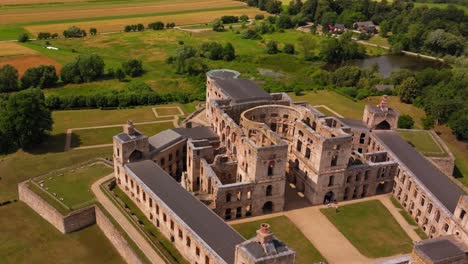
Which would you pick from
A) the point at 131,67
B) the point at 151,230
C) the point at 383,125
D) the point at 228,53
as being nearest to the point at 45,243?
the point at 151,230

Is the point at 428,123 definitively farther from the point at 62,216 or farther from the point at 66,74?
the point at 66,74

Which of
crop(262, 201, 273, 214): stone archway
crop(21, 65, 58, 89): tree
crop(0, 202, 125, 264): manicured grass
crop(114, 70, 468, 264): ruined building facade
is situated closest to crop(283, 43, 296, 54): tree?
crop(21, 65, 58, 89): tree

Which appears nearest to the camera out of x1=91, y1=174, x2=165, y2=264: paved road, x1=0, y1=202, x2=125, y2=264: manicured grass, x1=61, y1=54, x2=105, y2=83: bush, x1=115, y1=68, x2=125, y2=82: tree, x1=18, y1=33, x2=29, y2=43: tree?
x1=91, y1=174, x2=165, y2=264: paved road

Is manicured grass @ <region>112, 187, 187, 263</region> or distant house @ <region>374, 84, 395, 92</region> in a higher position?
distant house @ <region>374, 84, 395, 92</region>

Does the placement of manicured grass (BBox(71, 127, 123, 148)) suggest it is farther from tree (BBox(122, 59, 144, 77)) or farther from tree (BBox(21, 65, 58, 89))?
tree (BBox(122, 59, 144, 77))

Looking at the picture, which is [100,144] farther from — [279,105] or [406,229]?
[406,229]

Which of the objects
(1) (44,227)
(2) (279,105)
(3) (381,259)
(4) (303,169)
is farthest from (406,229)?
(1) (44,227)
